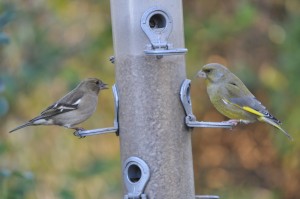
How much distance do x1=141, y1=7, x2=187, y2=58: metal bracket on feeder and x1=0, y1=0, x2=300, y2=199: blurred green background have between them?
9.03 ft

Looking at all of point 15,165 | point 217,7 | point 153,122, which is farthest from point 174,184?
point 217,7

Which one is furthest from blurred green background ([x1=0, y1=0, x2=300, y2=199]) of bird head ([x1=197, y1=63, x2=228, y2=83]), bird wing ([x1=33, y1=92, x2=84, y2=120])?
bird head ([x1=197, y1=63, x2=228, y2=83])

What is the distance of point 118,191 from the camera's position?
1047 cm

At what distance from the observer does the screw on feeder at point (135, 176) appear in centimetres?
650

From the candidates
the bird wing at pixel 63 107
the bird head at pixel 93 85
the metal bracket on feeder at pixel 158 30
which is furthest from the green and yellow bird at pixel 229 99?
the bird wing at pixel 63 107

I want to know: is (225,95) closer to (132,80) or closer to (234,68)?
(132,80)

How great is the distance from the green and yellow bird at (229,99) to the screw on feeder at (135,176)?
94 centimetres

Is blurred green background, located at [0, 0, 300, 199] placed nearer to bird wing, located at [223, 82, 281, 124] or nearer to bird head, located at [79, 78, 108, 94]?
bird head, located at [79, 78, 108, 94]

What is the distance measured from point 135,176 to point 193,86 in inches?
205

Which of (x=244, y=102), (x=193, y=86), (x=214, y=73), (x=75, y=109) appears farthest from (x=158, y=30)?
(x=193, y=86)

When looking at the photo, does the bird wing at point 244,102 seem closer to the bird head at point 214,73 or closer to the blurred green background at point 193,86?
the bird head at point 214,73

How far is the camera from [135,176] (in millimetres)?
6668

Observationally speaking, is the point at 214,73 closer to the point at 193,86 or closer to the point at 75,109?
the point at 75,109

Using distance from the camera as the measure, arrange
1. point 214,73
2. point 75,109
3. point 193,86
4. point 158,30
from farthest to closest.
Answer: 1. point 193,86
2. point 75,109
3. point 214,73
4. point 158,30
